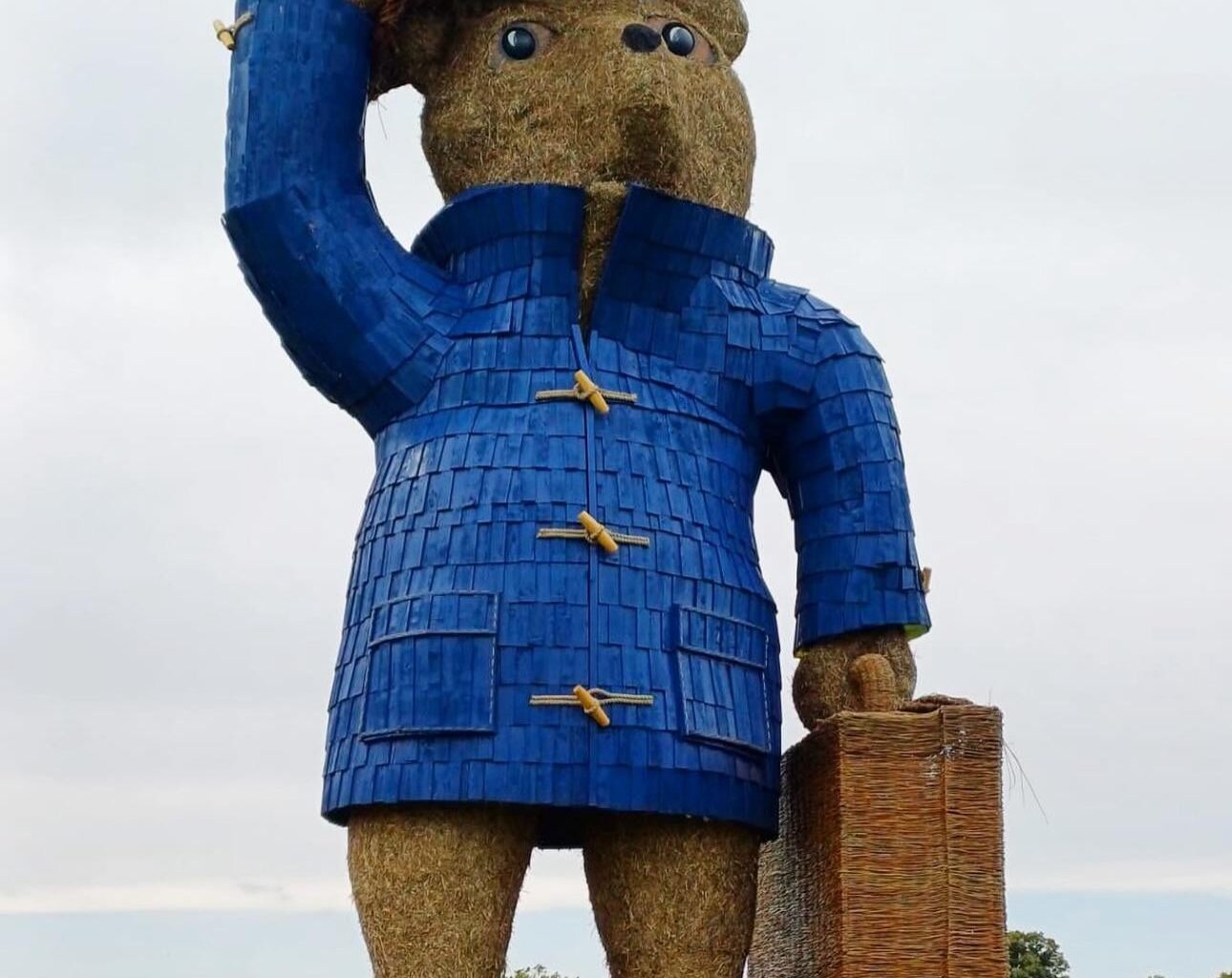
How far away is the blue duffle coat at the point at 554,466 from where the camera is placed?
179 inches

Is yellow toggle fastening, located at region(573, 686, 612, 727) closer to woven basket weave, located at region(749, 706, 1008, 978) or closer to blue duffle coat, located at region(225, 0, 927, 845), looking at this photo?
blue duffle coat, located at region(225, 0, 927, 845)

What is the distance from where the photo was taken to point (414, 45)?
5238mm

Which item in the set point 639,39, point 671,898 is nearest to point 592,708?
point 671,898

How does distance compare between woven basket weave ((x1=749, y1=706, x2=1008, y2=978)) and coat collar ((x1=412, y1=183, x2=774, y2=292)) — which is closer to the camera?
woven basket weave ((x1=749, y1=706, x2=1008, y2=978))

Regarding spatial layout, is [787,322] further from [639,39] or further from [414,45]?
[414,45]

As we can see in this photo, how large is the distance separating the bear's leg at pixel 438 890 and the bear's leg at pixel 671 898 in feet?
0.78

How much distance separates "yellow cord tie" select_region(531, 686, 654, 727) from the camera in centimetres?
450

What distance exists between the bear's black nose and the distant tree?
7.66 meters

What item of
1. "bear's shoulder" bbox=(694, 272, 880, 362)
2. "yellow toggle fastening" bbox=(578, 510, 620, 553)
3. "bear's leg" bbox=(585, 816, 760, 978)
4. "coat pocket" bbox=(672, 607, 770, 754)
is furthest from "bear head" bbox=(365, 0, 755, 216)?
"bear's leg" bbox=(585, 816, 760, 978)

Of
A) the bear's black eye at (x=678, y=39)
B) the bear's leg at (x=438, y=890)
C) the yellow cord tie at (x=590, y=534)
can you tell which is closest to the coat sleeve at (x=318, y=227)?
the yellow cord tie at (x=590, y=534)

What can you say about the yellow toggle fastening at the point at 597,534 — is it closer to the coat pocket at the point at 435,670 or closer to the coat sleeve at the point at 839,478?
the coat pocket at the point at 435,670

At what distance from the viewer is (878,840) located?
A: 181 inches

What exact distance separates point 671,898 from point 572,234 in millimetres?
1559

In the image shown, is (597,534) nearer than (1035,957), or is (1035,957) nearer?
(597,534)
